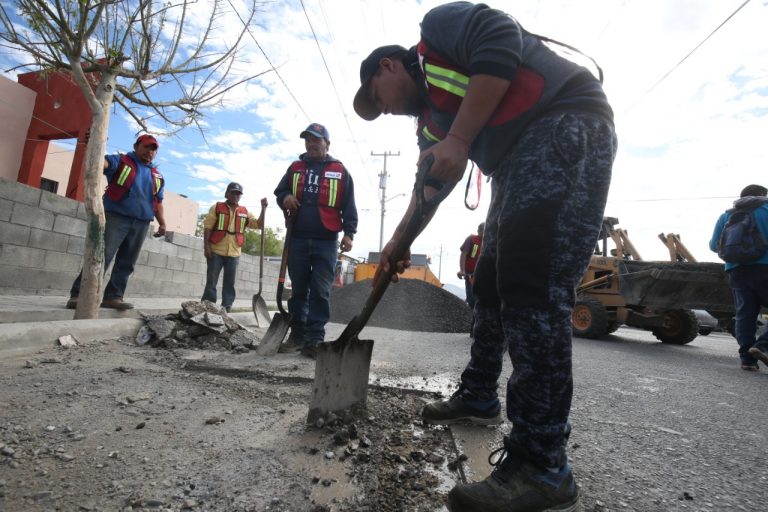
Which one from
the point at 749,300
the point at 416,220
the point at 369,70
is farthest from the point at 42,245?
the point at 749,300

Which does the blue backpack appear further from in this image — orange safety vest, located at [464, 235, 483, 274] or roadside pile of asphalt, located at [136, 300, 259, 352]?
roadside pile of asphalt, located at [136, 300, 259, 352]

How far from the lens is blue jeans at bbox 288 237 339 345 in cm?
336

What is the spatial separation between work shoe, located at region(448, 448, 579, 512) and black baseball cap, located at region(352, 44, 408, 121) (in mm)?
1567

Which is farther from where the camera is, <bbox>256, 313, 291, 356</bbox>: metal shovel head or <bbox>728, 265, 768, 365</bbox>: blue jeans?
<bbox>728, 265, 768, 365</bbox>: blue jeans

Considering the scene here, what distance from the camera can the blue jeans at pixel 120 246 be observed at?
12.9 feet

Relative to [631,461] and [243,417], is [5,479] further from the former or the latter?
[631,461]

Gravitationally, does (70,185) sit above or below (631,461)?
above

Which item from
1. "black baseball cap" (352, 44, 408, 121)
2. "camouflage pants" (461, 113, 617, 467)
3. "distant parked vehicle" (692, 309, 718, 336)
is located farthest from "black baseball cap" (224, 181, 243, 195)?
"distant parked vehicle" (692, 309, 718, 336)

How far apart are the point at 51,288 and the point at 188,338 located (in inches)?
117

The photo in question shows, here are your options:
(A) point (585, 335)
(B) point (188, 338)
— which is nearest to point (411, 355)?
(B) point (188, 338)

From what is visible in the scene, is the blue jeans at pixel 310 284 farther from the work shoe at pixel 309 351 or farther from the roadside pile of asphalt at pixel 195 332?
the roadside pile of asphalt at pixel 195 332

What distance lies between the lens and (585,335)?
702 centimetres

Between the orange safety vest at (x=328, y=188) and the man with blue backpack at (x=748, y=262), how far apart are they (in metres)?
3.96

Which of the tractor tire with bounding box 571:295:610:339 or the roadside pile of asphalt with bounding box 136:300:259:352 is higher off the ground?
the tractor tire with bounding box 571:295:610:339
